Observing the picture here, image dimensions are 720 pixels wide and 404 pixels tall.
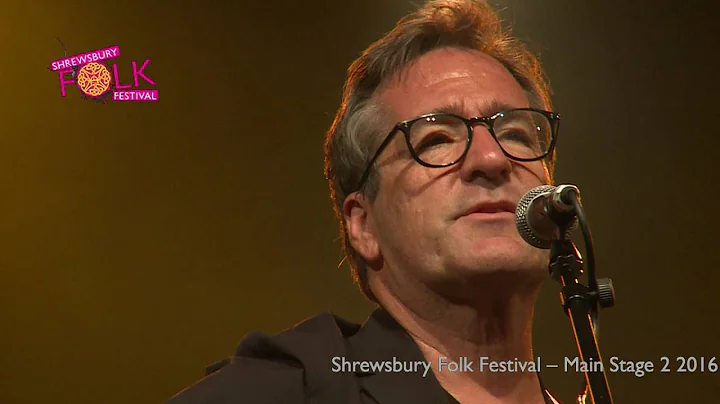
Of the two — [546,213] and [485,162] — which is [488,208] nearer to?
[485,162]

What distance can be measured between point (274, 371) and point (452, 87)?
0.64m

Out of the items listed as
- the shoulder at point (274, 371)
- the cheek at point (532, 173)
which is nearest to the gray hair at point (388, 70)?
the cheek at point (532, 173)

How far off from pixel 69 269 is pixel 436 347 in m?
1.23

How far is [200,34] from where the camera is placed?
2246mm

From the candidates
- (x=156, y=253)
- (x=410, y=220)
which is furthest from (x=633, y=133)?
(x=156, y=253)

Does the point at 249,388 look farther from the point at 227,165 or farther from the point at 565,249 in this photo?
the point at 227,165

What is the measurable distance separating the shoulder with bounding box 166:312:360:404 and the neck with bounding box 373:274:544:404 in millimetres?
207

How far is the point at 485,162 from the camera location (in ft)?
4.28

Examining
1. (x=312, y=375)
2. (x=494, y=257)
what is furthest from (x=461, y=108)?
(x=312, y=375)

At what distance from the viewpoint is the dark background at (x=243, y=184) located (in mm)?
2109

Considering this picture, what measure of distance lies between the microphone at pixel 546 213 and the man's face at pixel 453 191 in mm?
273

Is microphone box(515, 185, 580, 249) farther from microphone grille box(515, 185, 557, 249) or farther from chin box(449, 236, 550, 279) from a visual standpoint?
chin box(449, 236, 550, 279)

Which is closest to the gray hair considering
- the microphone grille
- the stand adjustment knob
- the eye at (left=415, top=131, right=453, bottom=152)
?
the eye at (left=415, top=131, right=453, bottom=152)

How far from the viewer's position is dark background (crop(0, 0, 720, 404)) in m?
2.11
